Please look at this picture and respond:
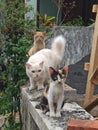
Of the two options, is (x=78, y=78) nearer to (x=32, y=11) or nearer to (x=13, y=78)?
(x=13, y=78)

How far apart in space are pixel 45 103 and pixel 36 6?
828 centimetres

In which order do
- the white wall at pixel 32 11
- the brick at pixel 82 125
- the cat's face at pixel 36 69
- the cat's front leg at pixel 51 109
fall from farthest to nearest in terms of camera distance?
the white wall at pixel 32 11 → the cat's face at pixel 36 69 → the cat's front leg at pixel 51 109 → the brick at pixel 82 125

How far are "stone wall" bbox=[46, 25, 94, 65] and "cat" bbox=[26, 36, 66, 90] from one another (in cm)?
383

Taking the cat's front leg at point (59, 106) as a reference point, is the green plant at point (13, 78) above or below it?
below

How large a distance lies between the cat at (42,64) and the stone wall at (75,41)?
383 cm

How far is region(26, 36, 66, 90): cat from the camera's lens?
14.0 feet

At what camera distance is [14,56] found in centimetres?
547

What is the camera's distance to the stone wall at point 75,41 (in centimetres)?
880

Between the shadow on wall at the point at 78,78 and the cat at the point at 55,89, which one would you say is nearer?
the cat at the point at 55,89

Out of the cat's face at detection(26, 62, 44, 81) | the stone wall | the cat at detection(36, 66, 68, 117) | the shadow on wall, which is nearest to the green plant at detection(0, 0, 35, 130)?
the cat's face at detection(26, 62, 44, 81)

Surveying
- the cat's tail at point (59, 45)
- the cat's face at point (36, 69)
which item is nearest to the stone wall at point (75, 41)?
the cat's tail at point (59, 45)

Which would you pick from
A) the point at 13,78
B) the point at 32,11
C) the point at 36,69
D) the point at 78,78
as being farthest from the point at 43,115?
the point at 32,11

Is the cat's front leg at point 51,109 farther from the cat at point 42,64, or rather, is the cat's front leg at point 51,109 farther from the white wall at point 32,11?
the white wall at point 32,11

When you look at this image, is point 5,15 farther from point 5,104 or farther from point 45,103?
point 45,103
